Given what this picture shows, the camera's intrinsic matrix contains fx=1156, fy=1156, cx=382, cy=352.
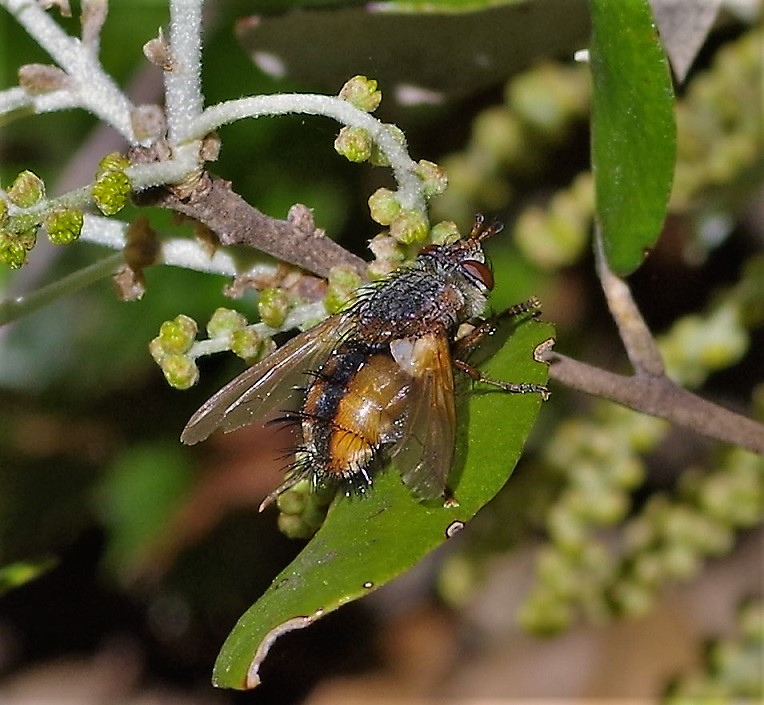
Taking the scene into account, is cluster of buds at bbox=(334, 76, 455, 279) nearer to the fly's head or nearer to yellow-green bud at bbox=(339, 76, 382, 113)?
yellow-green bud at bbox=(339, 76, 382, 113)

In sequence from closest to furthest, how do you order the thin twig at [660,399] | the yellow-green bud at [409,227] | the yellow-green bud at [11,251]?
the yellow-green bud at [11,251]
the yellow-green bud at [409,227]
the thin twig at [660,399]

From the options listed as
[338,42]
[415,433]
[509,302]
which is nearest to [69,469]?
[509,302]

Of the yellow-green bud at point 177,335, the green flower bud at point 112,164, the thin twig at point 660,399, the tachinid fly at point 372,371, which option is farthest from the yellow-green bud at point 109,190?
the thin twig at point 660,399

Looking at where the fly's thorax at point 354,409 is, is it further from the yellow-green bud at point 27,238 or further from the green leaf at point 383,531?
the yellow-green bud at point 27,238

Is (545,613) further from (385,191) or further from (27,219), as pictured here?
(27,219)

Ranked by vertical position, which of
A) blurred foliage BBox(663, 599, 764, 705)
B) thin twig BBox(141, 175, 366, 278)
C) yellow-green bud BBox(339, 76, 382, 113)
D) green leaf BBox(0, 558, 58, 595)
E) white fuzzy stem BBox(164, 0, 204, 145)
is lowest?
blurred foliage BBox(663, 599, 764, 705)

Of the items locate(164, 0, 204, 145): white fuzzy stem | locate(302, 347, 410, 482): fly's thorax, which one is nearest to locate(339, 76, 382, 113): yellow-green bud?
locate(164, 0, 204, 145): white fuzzy stem
